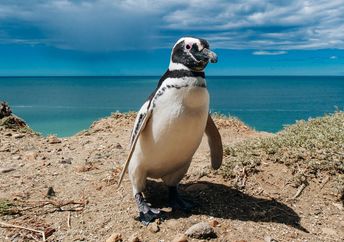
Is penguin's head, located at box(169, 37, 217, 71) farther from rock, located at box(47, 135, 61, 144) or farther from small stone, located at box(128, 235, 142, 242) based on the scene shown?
rock, located at box(47, 135, 61, 144)

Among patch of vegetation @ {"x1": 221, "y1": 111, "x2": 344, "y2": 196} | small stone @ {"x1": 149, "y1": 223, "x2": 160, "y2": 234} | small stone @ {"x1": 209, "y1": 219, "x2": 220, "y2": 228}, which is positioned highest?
patch of vegetation @ {"x1": 221, "y1": 111, "x2": 344, "y2": 196}

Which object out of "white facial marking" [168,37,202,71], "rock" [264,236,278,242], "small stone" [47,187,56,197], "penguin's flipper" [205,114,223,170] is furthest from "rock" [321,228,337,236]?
"small stone" [47,187,56,197]

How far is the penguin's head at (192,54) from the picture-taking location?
3396 millimetres

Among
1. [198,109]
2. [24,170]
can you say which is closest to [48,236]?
[198,109]

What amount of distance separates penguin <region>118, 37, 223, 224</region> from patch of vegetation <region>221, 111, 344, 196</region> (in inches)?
46.7

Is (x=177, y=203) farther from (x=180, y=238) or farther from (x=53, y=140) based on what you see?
(x=53, y=140)

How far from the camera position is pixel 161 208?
13.6 feet

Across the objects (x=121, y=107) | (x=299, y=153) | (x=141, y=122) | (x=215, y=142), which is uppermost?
(x=141, y=122)

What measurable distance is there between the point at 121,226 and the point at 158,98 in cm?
119

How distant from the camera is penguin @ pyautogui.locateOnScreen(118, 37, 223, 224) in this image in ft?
11.3

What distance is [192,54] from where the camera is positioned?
11.3 feet

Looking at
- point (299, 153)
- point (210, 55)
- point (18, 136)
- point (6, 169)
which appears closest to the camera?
point (210, 55)

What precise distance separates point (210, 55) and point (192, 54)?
0.16 metres

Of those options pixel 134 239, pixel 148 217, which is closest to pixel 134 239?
pixel 134 239
